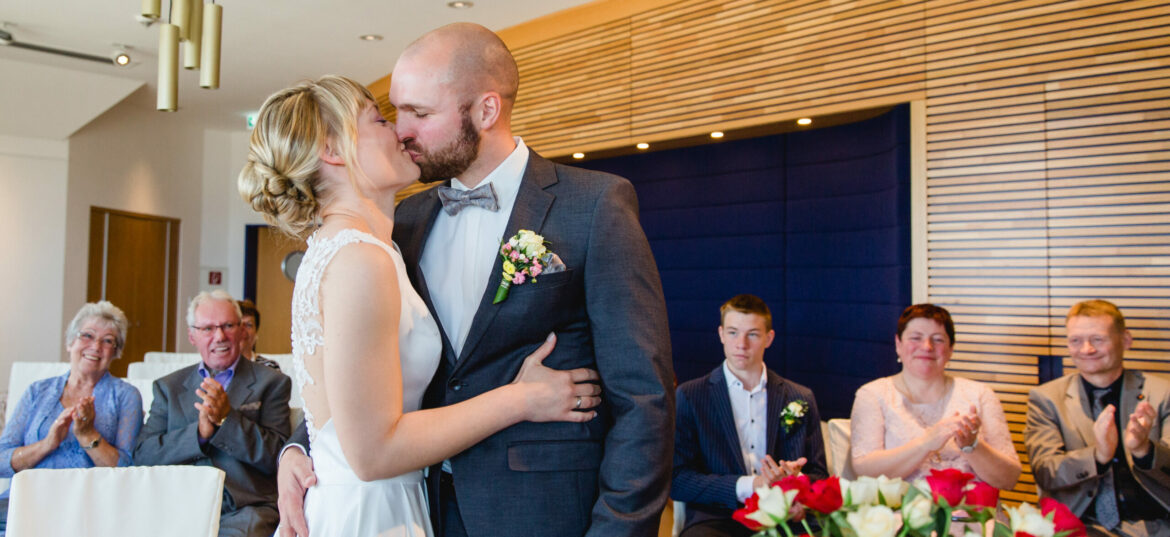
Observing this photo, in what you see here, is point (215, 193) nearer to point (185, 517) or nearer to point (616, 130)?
point (616, 130)

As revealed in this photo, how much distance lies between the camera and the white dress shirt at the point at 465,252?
6.03 ft

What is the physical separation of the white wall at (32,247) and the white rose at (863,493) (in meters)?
10.4

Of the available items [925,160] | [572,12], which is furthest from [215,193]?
[925,160]

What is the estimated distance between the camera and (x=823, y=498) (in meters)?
1.30

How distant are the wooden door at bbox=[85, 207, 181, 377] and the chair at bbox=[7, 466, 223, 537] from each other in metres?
9.08

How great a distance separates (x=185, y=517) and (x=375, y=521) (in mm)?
1145

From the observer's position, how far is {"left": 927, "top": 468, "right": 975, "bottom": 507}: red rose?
1.29 metres

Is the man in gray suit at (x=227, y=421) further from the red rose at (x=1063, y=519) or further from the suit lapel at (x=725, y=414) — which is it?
the red rose at (x=1063, y=519)

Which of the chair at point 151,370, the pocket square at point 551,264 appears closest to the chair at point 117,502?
the pocket square at point 551,264

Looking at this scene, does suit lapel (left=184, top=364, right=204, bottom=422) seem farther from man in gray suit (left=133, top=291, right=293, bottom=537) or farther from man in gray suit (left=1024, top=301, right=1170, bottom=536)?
man in gray suit (left=1024, top=301, right=1170, bottom=536)

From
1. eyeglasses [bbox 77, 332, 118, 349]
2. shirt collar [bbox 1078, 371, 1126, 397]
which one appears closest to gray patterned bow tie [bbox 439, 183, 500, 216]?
eyeglasses [bbox 77, 332, 118, 349]

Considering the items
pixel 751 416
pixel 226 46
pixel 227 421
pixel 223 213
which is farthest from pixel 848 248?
pixel 223 213

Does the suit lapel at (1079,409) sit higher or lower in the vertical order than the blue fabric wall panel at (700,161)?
lower

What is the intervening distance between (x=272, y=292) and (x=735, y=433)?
10548mm
